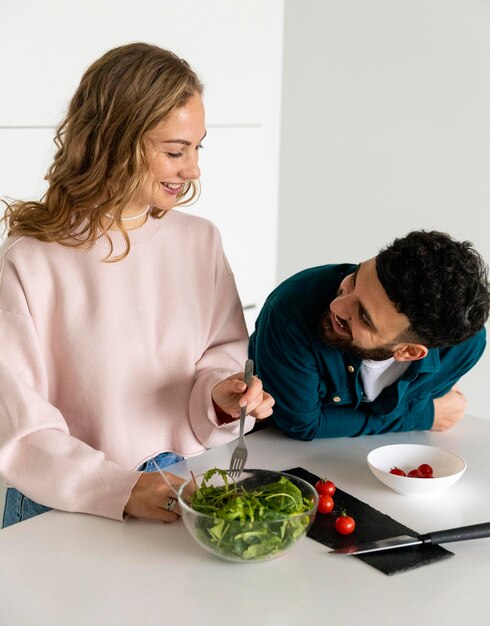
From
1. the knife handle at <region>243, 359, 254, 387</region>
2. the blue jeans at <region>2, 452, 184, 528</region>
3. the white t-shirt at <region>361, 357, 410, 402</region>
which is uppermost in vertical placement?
the knife handle at <region>243, 359, 254, 387</region>

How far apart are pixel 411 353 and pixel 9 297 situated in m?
0.75

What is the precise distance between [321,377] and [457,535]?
1.82ft

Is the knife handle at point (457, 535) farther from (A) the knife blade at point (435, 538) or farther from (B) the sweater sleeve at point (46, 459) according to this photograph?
(B) the sweater sleeve at point (46, 459)

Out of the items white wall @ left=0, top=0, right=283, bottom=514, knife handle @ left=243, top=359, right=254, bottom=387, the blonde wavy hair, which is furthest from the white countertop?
white wall @ left=0, top=0, right=283, bottom=514

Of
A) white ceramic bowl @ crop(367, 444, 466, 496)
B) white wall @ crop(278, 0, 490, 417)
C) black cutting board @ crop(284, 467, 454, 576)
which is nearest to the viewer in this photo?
black cutting board @ crop(284, 467, 454, 576)

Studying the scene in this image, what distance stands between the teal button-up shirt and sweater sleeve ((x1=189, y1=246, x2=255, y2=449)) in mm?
93

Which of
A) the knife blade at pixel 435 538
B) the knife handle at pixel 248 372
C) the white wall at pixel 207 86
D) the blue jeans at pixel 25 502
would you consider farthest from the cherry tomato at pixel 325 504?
the white wall at pixel 207 86

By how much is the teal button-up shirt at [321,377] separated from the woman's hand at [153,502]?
0.42m

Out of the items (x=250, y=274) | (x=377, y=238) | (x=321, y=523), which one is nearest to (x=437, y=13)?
(x=377, y=238)

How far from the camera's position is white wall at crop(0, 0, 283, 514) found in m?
2.52

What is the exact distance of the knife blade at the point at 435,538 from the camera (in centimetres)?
133

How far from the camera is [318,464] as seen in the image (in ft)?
5.46

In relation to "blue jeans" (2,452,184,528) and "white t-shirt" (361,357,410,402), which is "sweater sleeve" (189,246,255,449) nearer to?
"blue jeans" (2,452,184,528)

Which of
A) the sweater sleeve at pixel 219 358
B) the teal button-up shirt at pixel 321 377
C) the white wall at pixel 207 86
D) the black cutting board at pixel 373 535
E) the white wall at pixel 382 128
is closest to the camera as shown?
the black cutting board at pixel 373 535
